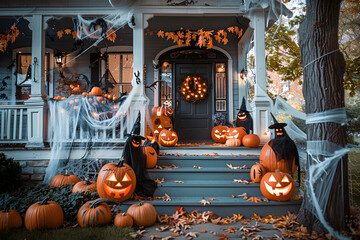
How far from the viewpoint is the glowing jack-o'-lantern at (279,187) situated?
338 centimetres

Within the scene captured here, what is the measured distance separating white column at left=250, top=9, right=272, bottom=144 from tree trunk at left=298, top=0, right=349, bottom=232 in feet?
7.38

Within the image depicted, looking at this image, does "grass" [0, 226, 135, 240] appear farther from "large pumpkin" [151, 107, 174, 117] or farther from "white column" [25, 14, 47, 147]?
"large pumpkin" [151, 107, 174, 117]

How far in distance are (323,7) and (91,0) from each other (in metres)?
4.47

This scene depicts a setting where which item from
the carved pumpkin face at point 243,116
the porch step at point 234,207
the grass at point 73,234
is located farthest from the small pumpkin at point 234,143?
the grass at point 73,234

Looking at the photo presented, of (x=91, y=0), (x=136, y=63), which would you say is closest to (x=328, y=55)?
(x=136, y=63)

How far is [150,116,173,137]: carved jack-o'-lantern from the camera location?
635 centimetres

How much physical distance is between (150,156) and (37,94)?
9.33 feet

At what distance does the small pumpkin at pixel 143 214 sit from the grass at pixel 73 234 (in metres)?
0.17

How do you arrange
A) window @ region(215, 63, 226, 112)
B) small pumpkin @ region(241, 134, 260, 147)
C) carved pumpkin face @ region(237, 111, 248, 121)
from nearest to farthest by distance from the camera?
small pumpkin @ region(241, 134, 260, 147) → carved pumpkin face @ region(237, 111, 248, 121) → window @ region(215, 63, 226, 112)

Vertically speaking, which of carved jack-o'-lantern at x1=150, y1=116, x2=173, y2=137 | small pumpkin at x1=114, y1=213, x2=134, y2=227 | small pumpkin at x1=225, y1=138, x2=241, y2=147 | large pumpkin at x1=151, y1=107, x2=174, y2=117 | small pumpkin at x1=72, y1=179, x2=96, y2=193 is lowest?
small pumpkin at x1=114, y1=213, x2=134, y2=227

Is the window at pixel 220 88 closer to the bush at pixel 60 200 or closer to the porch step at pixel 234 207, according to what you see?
the porch step at pixel 234 207

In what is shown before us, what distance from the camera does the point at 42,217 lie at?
2.93 meters

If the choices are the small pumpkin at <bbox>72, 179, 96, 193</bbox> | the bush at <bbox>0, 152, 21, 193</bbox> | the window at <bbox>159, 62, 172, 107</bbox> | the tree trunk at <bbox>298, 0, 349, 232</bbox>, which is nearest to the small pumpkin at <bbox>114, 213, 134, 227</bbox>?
the small pumpkin at <bbox>72, 179, 96, 193</bbox>

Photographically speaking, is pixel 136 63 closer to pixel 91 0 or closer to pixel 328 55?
pixel 91 0
